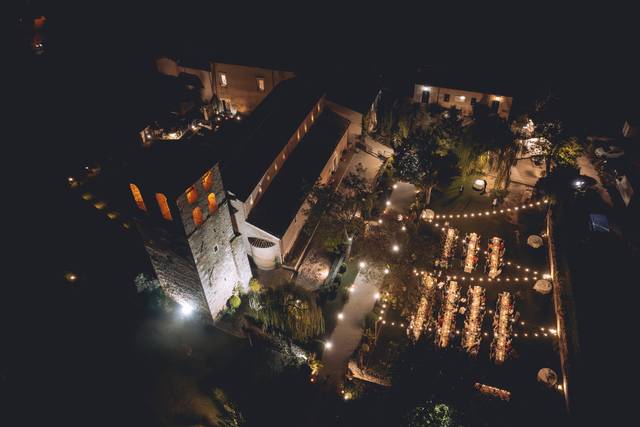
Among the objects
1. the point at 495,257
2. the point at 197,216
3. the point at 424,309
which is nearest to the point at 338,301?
the point at 424,309

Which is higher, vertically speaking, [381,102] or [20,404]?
[381,102]

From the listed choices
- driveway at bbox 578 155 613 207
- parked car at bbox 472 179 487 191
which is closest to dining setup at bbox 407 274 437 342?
parked car at bbox 472 179 487 191

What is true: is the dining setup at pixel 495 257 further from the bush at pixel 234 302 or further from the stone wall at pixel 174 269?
the stone wall at pixel 174 269

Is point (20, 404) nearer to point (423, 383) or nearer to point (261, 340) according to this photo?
point (261, 340)

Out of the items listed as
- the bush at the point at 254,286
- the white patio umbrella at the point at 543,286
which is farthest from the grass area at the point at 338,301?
the white patio umbrella at the point at 543,286

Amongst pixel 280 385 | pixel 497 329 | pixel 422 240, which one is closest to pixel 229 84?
pixel 422 240

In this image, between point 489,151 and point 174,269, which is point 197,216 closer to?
point 174,269

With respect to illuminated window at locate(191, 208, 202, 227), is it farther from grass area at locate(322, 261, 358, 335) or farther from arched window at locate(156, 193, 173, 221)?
grass area at locate(322, 261, 358, 335)
